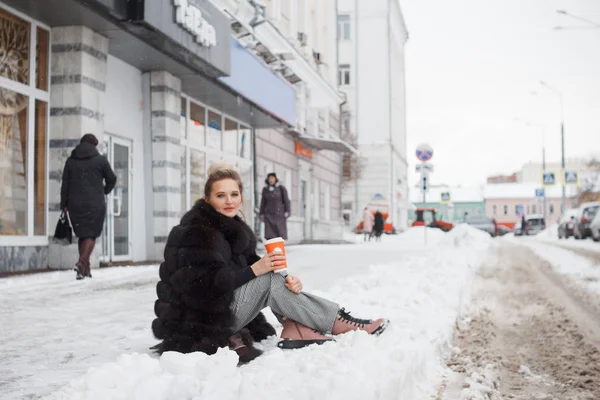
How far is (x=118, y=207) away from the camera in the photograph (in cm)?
1128

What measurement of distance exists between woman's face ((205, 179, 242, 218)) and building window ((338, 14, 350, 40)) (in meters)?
43.6

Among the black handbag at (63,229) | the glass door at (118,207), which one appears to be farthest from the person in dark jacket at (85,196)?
the glass door at (118,207)

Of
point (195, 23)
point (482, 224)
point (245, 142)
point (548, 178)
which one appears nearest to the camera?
point (195, 23)

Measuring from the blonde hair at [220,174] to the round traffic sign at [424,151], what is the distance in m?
16.0

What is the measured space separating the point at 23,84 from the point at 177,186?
3.92m

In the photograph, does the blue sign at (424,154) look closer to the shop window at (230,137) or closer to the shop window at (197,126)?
the shop window at (230,137)

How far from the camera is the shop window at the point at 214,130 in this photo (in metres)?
14.9

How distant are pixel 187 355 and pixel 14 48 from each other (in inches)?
300

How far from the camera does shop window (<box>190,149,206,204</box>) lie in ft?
45.6

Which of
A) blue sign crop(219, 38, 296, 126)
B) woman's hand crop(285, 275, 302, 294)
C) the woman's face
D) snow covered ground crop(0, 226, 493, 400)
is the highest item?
blue sign crop(219, 38, 296, 126)

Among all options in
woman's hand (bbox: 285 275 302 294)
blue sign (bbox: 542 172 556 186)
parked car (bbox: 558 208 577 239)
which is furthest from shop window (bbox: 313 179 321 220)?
blue sign (bbox: 542 172 556 186)

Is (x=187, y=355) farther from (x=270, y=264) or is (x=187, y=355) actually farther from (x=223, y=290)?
(x=270, y=264)

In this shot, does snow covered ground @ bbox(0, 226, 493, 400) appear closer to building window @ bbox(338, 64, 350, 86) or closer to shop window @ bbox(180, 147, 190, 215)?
shop window @ bbox(180, 147, 190, 215)

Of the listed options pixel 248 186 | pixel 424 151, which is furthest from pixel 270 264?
pixel 424 151
